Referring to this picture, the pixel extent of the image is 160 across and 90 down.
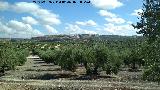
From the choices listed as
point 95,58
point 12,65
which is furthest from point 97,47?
point 12,65

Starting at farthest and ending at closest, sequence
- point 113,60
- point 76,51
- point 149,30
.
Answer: point 76,51, point 113,60, point 149,30

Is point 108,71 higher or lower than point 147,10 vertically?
lower

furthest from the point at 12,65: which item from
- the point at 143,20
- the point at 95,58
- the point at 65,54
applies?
the point at 143,20

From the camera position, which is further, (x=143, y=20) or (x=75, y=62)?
(x=75, y=62)

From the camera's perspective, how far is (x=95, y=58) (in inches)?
3248

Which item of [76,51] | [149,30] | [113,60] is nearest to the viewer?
[149,30]

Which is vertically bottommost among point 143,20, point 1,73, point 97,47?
point 1,73

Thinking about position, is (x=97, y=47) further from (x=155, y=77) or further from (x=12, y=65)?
(x=155, y=77)

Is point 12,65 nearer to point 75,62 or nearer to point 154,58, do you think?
point 75,62

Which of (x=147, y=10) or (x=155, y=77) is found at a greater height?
(x=147, y=10)

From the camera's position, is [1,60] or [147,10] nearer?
[147,10]

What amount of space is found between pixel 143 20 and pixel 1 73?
6924 centimetres

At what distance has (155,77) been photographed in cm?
2542

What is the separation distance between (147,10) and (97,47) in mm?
58419
